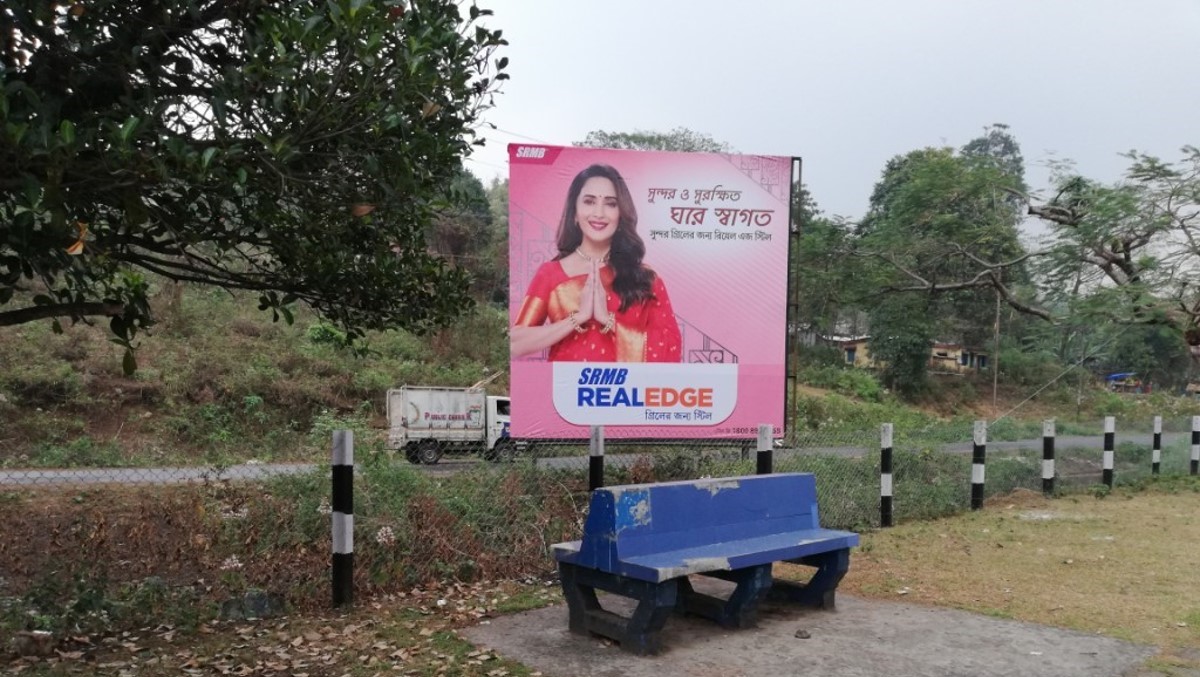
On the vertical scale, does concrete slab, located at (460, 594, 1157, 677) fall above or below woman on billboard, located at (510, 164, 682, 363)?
below

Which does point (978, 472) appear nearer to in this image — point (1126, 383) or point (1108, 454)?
point (1108, 454)

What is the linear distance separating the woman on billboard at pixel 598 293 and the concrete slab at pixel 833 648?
371 cm

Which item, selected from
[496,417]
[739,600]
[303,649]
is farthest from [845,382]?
[303,649]

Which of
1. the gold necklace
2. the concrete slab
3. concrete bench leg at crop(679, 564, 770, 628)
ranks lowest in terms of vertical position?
the concrete slab

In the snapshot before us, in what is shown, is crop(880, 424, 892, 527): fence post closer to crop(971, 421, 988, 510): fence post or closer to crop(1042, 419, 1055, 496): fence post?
crop(971, 421, 988, 510): fence post

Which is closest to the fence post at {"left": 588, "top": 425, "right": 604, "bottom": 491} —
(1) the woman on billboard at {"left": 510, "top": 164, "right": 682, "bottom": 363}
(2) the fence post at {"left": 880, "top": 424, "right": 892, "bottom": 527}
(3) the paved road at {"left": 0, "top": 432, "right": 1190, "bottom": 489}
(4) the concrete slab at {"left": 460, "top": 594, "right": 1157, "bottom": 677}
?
(3) the paved road at {"left": 0, "top": 432, "right": 1190, "bottom": 489}

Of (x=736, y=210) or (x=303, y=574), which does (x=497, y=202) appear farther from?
(x=303, y=574)

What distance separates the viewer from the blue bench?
542 centimetres

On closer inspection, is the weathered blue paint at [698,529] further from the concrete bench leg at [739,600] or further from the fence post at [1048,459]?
the fence post at [1048,459]

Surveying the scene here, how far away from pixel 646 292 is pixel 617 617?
4.73m

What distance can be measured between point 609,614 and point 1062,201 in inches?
628

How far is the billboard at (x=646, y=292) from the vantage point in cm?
956

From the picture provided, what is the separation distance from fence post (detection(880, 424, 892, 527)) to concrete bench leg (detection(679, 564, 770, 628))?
13.6 ft

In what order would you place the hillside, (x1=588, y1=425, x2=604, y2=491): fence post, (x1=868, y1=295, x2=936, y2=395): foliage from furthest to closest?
(x1=868, y1=295, x2=936, y2=395): foliage → the hillside → (x1=588, y1=425, x2=604, y2=491): fence post
